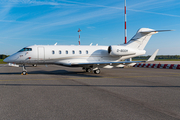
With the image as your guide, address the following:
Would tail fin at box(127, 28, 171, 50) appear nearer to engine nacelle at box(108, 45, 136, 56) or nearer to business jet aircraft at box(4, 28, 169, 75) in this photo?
business jet aircraft at box(4, 28, 169, 75)

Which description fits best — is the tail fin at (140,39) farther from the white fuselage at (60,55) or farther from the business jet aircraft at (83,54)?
the white fuselage at (60,55)

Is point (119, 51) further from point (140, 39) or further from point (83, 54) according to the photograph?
point (83, 54)

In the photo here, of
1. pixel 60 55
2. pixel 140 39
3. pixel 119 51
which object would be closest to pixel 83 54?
pixel 60 55

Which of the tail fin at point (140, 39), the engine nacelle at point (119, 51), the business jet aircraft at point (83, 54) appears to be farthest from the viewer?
the tail fin at point (140, 39)

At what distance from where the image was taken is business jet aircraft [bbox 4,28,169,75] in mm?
15414

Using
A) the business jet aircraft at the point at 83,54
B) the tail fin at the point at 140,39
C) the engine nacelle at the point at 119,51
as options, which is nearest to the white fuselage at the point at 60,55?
the business jet aircraft at the point at 83,54

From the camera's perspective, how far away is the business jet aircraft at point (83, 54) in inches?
607

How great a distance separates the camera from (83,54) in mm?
16656

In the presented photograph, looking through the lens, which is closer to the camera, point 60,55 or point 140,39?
point 60,55

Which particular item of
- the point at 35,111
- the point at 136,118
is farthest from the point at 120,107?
the point at 35,111

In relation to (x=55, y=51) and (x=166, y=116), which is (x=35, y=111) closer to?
(x=166, y=116)

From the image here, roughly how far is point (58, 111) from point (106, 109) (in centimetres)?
152

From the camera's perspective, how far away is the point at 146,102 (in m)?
5.62

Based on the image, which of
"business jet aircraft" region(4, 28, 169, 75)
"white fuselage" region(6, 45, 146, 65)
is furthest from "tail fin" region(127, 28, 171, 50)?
"white fuselage" region(6, 45, 146, 65)
